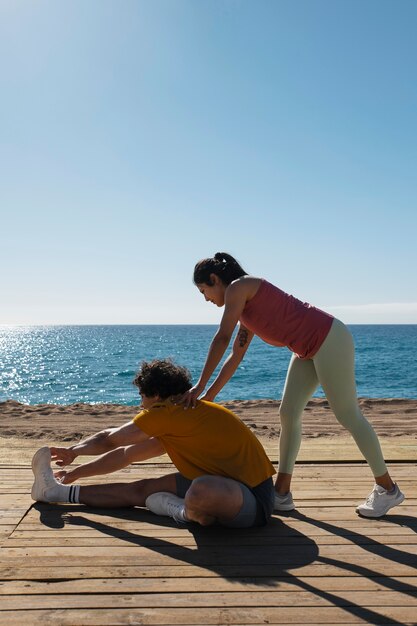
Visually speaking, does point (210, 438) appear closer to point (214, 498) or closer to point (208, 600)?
point (214, 498)

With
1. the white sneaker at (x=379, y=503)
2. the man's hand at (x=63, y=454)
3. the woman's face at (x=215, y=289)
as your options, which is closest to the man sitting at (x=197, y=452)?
the man's hand at (x=63, y=454)

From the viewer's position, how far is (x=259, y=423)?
1037cm

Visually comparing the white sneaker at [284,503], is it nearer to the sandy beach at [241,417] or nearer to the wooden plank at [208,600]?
the wooden plank at [208,600]

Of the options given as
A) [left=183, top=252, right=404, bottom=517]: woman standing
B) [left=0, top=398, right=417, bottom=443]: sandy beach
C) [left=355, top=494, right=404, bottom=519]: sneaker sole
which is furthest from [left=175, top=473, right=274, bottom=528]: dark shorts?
[left=0, top=398, right=417, bottom=443]: sandy beach

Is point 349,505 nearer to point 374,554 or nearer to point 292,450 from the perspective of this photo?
point 292,450

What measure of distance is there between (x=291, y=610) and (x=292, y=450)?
144cm

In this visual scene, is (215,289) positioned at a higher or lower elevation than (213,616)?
higher

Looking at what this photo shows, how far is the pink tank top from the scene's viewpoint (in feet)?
11.2

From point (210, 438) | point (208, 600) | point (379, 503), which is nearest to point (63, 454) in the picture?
point (210, 438)

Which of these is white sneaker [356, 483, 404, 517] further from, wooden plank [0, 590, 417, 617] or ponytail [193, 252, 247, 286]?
ponytail [193, 252, 247, 286]

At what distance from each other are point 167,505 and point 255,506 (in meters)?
0.53

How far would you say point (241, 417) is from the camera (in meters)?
11.3

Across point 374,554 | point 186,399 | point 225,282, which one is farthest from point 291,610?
point 225,282

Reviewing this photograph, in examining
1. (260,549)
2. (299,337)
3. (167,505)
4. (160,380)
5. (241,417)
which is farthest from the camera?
(241,417)
